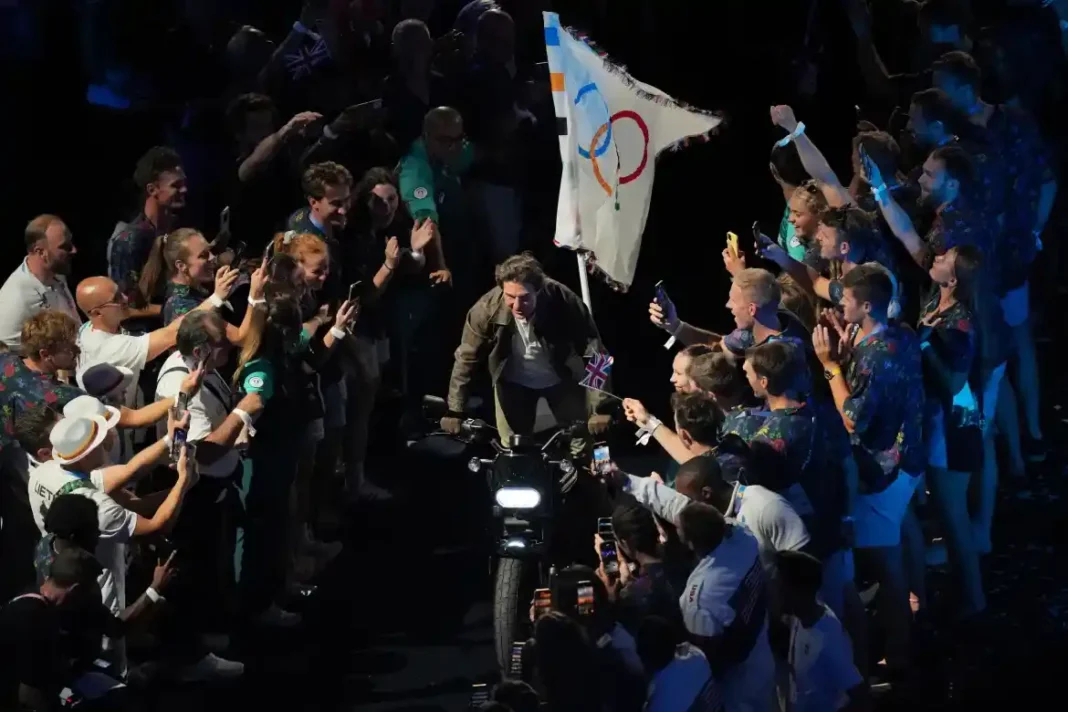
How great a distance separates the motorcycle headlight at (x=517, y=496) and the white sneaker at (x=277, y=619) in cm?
122

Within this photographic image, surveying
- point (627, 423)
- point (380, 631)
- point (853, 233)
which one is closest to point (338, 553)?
point (380, 631)

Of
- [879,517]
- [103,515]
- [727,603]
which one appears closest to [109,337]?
[103,515]

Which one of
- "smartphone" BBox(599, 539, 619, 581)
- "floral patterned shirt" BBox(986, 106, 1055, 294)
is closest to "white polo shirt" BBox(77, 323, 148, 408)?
"smartphone" BBox(599, 539, 619, 581)

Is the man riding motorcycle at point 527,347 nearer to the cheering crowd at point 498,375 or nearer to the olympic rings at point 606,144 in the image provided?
the cheering crowd at point 498,375

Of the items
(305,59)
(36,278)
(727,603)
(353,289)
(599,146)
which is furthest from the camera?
(305,59)

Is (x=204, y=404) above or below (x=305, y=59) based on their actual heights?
below

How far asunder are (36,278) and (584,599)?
2.88 m

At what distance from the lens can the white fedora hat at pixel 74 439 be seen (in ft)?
17.2

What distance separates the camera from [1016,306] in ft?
26.5

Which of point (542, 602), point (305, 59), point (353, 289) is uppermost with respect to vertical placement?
point (305, 59)

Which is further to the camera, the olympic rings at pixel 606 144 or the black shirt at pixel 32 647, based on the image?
the olympic rings at pixel 606 144

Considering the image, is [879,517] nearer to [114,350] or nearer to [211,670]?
[211,670]

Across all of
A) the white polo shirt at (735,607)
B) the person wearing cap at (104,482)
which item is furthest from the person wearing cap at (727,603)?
the person wearing cap at (104,482)

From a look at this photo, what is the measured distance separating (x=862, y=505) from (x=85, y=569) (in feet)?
8.93
